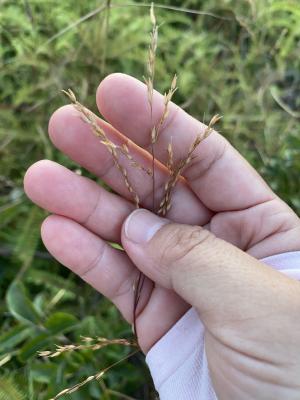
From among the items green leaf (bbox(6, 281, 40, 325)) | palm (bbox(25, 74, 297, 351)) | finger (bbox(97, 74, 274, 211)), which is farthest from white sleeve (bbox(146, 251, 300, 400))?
green leaf (bbox(6, 281, 40, 325))

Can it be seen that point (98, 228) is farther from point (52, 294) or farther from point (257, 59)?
point (257, 59)

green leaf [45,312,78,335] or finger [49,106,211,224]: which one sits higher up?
finger [49,106,211,224]

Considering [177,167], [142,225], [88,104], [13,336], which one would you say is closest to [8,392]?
[13,336]

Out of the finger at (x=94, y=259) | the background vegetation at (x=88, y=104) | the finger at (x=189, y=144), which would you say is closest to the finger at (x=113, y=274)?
the finger at (x=94, y=259)

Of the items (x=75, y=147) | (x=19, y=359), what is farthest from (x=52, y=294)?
(x=75, y=147)

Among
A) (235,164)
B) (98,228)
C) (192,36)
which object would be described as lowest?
(98,228)

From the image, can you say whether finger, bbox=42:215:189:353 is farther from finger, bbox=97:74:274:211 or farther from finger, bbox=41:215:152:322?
finger, bbox=97:74:274:211
